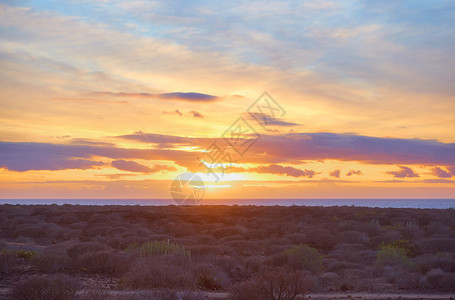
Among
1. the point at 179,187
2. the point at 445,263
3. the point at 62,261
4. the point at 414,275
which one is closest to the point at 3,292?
the point at 62,261

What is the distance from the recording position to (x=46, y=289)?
10883 mm

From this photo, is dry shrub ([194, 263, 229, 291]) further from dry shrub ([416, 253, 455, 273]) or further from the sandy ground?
Answer: dry shrub ([416, 253, 455, 273])

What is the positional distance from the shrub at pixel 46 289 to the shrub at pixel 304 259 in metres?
10.6

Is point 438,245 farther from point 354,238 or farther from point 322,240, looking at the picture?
point 322,240

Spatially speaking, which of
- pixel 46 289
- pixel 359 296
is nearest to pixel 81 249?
pixel 46 289

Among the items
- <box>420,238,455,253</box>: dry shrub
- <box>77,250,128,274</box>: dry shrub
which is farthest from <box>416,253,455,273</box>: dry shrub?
<box>77,250,128,274</box>: dry shrub

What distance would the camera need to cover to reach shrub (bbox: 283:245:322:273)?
19016mm

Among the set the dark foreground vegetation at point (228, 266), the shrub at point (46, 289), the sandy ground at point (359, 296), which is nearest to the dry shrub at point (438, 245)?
the dark foreground vegetation at point (228, 266)

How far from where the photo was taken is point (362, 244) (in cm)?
2755

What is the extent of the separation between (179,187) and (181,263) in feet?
77.8

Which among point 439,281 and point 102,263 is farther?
point 102,263

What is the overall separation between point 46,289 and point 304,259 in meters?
11.8

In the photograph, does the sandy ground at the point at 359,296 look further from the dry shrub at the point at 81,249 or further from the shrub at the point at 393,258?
the dry shrub at the point at 81,249

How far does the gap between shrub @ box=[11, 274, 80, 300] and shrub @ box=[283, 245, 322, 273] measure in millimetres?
10633
